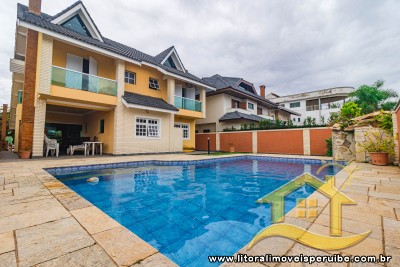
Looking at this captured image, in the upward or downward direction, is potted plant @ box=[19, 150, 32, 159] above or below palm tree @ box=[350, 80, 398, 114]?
below

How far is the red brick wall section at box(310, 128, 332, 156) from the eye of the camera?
484 inches

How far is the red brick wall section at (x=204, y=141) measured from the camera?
18141 mm

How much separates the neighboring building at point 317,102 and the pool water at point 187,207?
91.1ft

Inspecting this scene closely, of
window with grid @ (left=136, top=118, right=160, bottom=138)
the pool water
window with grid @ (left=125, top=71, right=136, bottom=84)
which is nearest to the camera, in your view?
the pool water

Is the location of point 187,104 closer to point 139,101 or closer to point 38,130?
point 139,101

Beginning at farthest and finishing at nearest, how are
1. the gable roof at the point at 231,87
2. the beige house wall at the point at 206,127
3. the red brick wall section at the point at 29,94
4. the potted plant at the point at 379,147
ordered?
the beige house wall at the point at 206,127 < the gable roof at the point at 231,87 < the red brick wall section at the point at 29,94 < the potted plant at the point at 379,147

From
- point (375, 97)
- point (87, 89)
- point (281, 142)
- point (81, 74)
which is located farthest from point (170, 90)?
point (375, 97)

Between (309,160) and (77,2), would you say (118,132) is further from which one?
(309,160)

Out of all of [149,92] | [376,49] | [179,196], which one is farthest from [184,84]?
[376,49]

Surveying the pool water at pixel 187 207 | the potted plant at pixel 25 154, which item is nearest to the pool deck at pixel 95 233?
the pool water at pixel 187 207

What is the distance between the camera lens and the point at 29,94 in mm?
9492

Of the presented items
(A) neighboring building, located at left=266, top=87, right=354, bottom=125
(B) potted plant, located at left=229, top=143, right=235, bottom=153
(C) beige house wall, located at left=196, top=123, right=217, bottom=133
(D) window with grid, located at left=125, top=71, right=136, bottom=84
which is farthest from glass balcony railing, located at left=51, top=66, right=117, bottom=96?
(A) neighboring building, located at left=266, top=87, right=354, bottom=125

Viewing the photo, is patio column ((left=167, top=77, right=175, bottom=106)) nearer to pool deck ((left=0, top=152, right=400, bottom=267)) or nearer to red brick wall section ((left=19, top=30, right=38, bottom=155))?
red brick wall section ((left=19, top=30, right=38, bottom=155))

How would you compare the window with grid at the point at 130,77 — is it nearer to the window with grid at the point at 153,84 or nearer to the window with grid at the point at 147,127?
the window with grid at the point at 153,84
